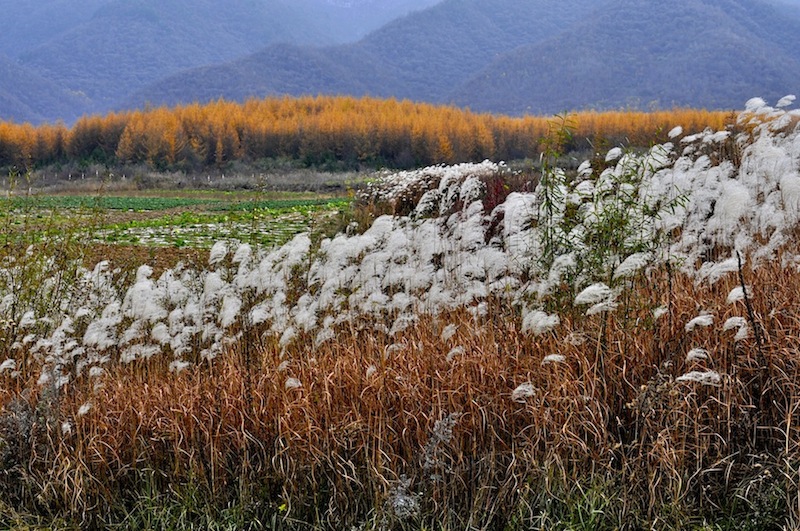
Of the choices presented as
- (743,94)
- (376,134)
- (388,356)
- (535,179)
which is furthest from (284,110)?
(743,94)

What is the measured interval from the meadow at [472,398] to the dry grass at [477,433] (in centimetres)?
2

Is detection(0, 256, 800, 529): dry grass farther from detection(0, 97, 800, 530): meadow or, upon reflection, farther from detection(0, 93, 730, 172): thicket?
detection(0, 93, 730, 172): thicket

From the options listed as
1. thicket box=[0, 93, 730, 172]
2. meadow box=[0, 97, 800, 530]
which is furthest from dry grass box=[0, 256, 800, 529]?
thicket box=[0, 93, 730, 172]

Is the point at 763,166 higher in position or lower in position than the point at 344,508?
higher

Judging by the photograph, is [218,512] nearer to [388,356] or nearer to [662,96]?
[388,356]

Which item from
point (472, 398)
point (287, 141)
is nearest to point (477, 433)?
point (472, 398)

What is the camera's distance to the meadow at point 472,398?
3633 mm

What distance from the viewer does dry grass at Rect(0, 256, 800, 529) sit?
360cm

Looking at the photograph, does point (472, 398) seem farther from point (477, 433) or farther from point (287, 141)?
point (287, 141)

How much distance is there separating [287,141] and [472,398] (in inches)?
2760

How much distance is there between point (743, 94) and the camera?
158m

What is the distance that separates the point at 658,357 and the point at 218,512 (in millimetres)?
2497

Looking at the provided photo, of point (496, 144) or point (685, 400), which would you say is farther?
point (496, 144)

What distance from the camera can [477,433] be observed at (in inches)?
157
